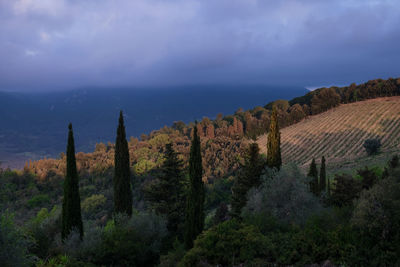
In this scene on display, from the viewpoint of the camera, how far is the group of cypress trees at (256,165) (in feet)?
79.2

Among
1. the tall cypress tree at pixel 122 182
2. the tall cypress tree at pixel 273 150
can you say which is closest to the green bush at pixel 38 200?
the tall cypress tree at pixel 122 182

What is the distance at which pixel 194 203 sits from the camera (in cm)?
1803

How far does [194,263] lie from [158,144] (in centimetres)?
10364

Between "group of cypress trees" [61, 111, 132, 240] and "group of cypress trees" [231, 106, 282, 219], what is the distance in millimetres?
9366

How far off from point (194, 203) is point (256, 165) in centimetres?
913

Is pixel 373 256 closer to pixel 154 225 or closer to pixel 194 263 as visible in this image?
pixel 194 263

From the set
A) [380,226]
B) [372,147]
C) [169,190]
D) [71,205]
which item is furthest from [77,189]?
[372,147]

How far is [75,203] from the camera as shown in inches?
768

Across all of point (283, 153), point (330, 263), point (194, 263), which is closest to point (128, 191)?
point (194, 263)

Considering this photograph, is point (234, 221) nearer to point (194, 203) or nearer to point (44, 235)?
point (194, 203)

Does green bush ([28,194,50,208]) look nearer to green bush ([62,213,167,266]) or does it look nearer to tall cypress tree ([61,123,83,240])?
tall cypress tree ([61,123,83,240])

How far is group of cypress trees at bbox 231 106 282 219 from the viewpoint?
24.1 m

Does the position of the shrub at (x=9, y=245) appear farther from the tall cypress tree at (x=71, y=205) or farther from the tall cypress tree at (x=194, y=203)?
the tall cypress tree at (x=194, y=203)

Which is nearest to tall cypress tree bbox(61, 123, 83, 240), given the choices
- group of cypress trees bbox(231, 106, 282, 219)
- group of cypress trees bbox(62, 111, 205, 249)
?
group of cypress trees bbox(62, 111, 205, 249)
